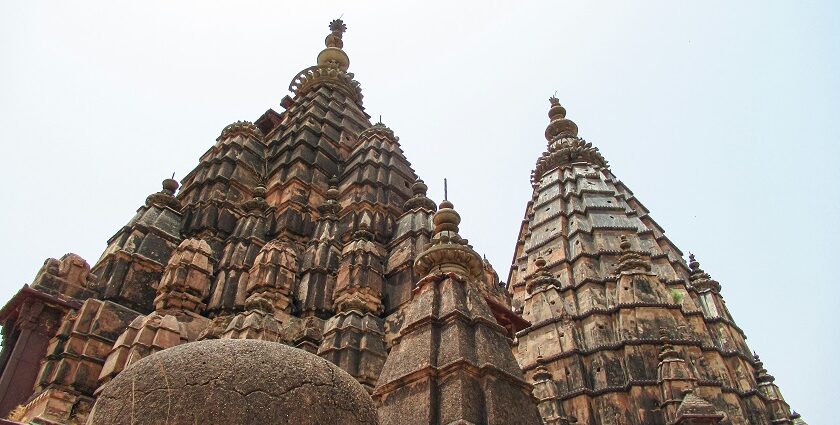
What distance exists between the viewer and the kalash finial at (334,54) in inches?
→ 1026

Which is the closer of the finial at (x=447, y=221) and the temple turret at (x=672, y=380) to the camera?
the finial at (x=447, y=221)

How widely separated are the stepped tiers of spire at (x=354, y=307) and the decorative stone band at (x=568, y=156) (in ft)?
26.7

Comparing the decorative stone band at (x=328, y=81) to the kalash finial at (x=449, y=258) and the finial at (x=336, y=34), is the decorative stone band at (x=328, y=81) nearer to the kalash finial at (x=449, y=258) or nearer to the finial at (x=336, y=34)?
the finial at (x=336, y=34)

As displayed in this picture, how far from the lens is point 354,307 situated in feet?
34.6

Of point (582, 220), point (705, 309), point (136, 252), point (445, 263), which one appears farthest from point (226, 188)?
point (705, 309)

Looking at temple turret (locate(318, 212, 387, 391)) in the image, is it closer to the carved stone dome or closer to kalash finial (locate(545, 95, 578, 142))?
the carved stone dome

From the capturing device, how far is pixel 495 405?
226 inches

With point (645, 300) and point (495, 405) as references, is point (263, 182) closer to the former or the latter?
point (495, 405)

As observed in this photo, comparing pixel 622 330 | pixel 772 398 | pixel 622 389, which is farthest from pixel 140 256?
pixel 772 398

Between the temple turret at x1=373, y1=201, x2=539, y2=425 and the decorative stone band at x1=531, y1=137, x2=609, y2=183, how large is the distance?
31090mm

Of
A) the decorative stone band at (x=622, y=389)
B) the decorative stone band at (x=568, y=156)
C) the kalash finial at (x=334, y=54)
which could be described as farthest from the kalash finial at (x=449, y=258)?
the decorative stone band at (x=568, y=156)

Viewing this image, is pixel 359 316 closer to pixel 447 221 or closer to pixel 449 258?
pixel 447 221

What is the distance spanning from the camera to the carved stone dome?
129 inches

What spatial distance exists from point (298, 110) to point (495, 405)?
1689 cm
